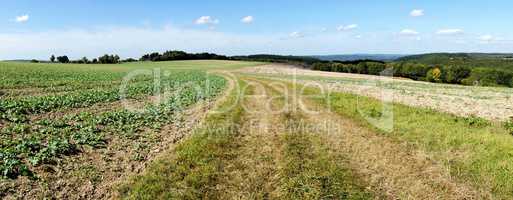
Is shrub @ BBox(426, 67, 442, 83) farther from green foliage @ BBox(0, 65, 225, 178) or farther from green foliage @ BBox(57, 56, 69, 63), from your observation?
green foliage @ BBox(57, 56, 69, 63)

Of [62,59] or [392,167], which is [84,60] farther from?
[392,167]

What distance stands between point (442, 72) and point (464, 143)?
4617 inches

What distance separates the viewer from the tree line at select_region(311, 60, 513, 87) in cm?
10294

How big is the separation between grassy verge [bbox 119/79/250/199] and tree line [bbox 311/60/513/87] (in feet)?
338

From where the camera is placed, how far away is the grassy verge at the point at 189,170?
26.9 ft

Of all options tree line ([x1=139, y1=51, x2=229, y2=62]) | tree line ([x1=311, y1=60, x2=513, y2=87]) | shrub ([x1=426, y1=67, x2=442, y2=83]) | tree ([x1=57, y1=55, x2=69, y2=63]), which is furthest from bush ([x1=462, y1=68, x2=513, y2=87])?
tree ([x1=57, y1=55, x2=69, y2=63])

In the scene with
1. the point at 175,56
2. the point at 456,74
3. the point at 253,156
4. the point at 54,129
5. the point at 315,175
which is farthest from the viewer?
the point at 175,56

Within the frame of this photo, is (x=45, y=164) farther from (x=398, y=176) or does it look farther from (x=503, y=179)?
(x=503, y=179)

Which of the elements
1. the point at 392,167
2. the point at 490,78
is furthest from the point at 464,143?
the point at 490,78

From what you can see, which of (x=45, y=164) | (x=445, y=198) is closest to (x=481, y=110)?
(x=445, y=198)

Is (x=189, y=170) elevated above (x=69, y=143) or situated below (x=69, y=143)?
below

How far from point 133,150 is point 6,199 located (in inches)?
170

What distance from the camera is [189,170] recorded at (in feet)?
31.8

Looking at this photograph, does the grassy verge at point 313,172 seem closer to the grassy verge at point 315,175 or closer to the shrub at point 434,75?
the grassy verge at point 315,175
